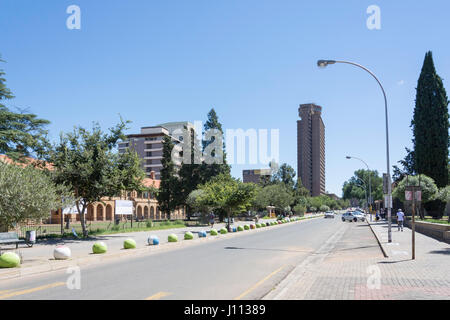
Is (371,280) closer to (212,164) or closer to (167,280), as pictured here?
(167,280)

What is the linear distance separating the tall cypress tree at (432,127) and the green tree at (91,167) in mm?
37657

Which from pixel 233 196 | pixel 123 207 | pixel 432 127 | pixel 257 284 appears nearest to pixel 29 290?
pixel 257 284

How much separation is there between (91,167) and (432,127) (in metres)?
41.7

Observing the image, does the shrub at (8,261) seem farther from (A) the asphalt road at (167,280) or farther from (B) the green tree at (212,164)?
(B) the green tree at (212,164)

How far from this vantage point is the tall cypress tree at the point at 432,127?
159 ft

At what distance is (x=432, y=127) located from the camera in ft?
160

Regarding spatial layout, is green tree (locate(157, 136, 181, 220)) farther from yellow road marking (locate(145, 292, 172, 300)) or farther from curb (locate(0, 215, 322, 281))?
yellow road marking (locate(145, 292, 172, 300))

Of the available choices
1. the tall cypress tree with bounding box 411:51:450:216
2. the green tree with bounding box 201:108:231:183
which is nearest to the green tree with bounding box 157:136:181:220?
the green tree with bounding box 201:108:231:183

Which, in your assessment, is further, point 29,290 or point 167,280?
point 167,280

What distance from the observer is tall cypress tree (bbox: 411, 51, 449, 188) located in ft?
159

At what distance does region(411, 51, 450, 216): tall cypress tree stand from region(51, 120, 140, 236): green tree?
124ft

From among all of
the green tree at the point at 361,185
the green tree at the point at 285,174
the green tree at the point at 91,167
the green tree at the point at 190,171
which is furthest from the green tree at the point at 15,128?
the green tree at the point at 361,185

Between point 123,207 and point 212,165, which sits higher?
point 212,165
